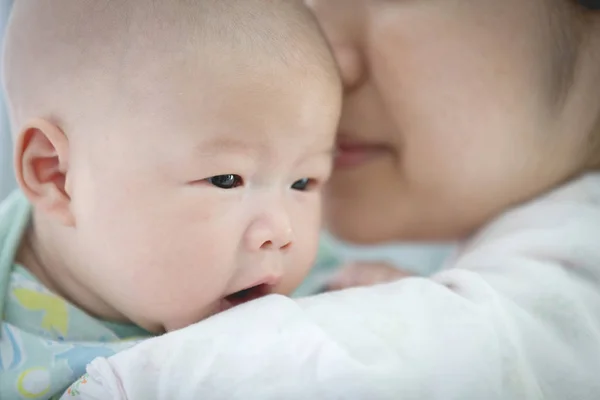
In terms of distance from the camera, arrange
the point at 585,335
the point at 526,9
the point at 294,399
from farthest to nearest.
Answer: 1. the point at 526,9
2. the point at 585,335
3. the point at 294,399

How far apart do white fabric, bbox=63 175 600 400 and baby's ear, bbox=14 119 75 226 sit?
190 millimetres

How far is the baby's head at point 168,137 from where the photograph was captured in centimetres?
66

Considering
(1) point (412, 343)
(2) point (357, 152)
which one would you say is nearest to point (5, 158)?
(2) point (357, 152)

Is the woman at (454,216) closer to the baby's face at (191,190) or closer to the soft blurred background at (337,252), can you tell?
the baby's face at (191,190)

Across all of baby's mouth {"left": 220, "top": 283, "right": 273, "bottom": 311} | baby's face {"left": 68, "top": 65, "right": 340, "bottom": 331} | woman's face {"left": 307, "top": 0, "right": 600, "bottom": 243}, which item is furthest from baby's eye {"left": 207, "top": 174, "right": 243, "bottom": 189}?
woman's face {"left": 307, "top": 0, "right": 600, "bottom": 243}

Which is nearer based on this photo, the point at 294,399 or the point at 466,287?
the point at 294,399

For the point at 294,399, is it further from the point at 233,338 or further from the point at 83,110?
the point at 83,110

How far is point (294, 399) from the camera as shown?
0.58 meters

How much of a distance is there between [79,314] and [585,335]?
1.78 ft

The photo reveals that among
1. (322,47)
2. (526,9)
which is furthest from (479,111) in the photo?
(322,47)

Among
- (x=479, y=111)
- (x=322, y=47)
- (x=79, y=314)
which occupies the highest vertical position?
(x=322, y=47)

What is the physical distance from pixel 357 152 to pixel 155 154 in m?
0.39

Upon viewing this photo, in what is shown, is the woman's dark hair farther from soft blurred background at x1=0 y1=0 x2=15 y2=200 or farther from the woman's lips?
soft blurred background at x1=0 y1=0 x2=15 y2=200

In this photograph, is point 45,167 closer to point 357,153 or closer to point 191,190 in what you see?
point 191,190
